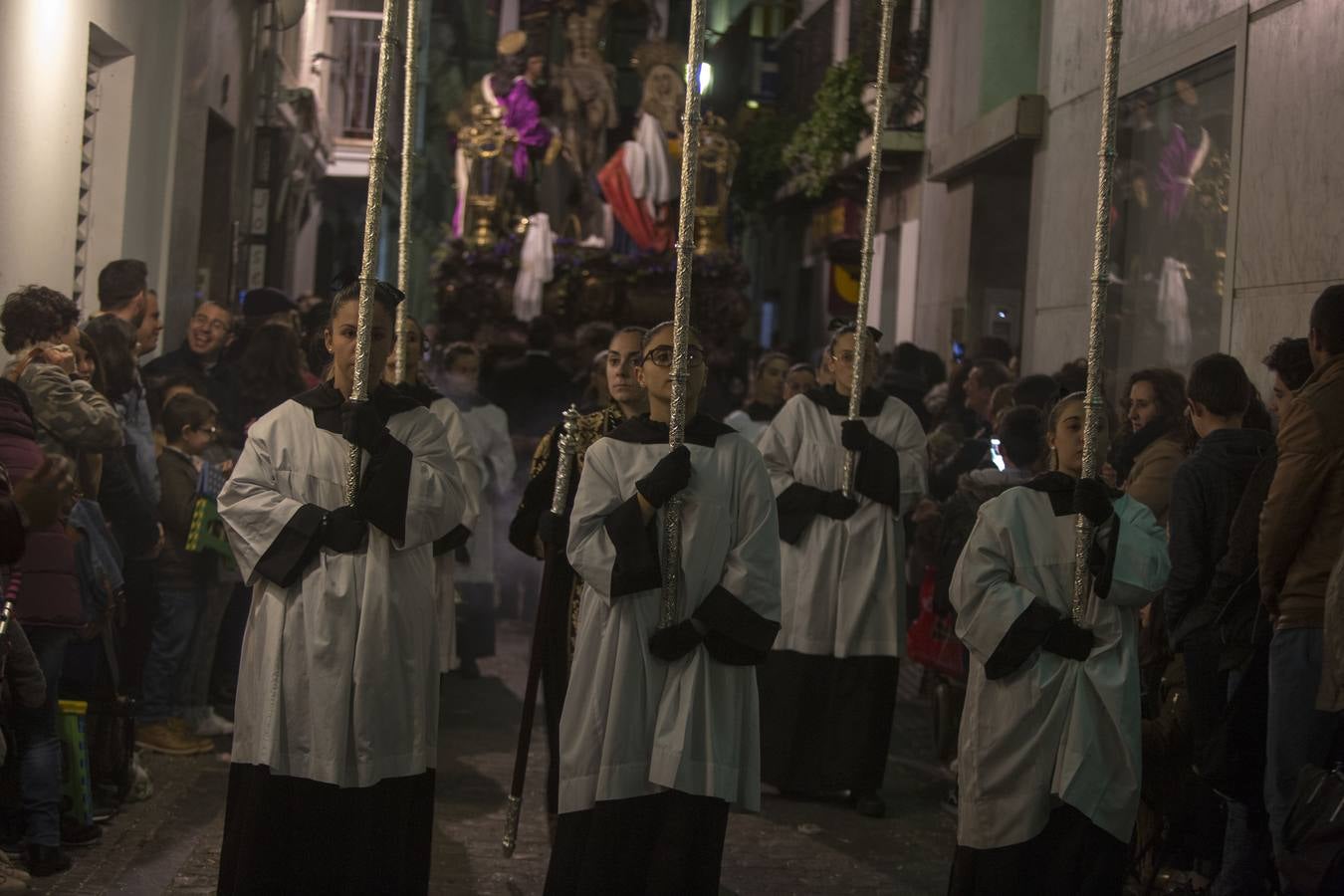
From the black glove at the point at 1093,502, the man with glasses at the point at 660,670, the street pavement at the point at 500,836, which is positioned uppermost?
the black glove at the point at 1093,502

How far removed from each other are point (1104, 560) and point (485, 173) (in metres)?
15.0

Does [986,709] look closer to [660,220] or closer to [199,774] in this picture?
[199,774]

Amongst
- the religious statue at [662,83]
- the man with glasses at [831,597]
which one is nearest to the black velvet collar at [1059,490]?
the man with glasses at [831,597]

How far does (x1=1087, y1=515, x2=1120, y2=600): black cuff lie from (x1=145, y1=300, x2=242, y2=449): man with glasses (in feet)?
16.9

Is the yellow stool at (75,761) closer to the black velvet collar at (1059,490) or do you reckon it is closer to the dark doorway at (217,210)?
the black velvet collar at (1059,490)

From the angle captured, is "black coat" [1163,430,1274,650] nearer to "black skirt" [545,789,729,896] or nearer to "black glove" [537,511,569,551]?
"black skirt" [545,789,729,896]

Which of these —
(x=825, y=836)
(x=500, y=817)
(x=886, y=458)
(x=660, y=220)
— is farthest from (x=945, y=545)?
(x=660, y=220)

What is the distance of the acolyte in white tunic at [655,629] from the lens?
5.61m

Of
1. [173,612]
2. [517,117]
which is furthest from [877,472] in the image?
[517,117]

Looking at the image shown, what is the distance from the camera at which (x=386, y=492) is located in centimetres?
558

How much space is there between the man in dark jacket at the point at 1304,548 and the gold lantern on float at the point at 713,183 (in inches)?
557

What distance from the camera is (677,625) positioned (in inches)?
222

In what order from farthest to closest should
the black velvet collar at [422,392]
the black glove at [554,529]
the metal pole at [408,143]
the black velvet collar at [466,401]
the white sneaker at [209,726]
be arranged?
the black velvet collar at [466,401], the white sneaker at [209,726], the black velvet collar at [422,392], the black glove at [554,529], the metal pole at [408,143]

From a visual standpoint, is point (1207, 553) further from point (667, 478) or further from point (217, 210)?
point (217, 210)
